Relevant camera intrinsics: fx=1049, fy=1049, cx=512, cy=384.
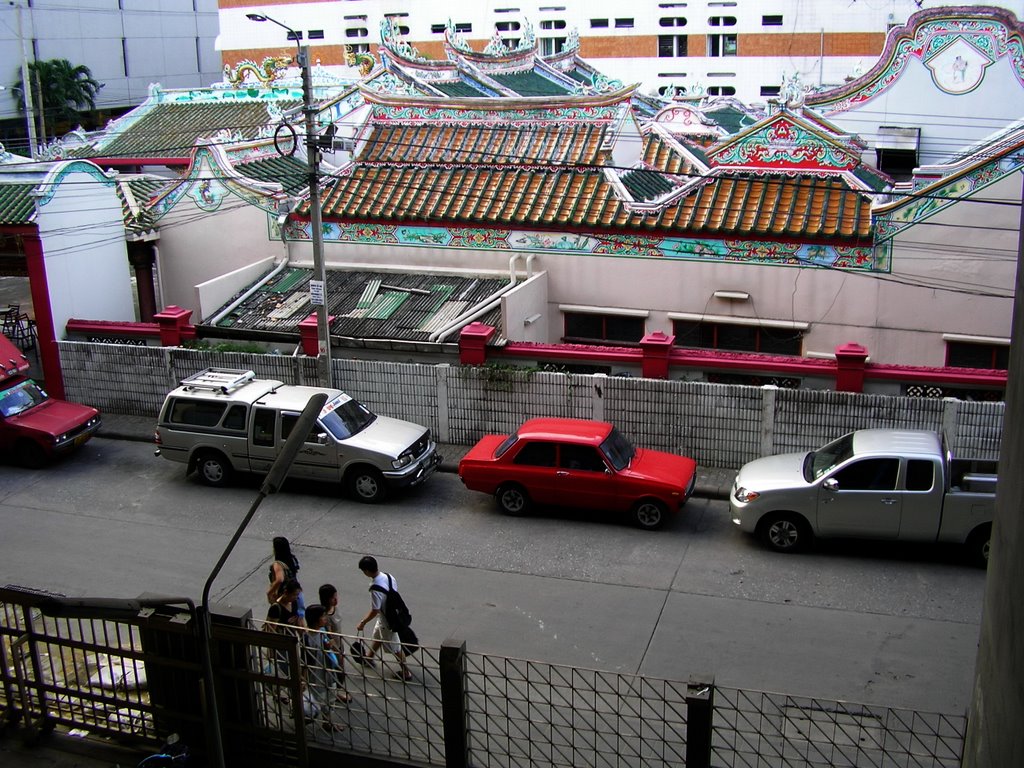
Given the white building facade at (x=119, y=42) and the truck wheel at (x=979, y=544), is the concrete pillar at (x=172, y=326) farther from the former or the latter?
the white building facade at (x=119, y=42)

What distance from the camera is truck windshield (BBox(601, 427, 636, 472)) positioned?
1425 cm

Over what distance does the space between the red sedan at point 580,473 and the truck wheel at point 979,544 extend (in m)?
3.55

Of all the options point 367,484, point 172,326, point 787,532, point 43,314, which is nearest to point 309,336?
point 172,326

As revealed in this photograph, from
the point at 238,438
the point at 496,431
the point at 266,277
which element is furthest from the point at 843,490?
the point at 266,277

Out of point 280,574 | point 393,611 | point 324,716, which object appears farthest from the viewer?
→ point 280,574

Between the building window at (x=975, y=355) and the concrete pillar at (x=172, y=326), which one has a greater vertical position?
the concrete pillar at (x=172, y=326)

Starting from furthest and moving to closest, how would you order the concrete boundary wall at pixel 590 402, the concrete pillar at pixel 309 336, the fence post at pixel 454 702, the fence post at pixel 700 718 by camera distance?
the concrete pillar at pixel 309 336, the concrete boundary wall at pixel 590 402, the fence post at pixel 454 702, the fence post at pixel 700 718

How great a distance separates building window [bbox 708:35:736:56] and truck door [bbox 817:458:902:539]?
45888mm

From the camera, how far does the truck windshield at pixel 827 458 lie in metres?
13.3

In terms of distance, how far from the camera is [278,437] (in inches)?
606

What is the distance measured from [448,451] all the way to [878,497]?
7.14 metres

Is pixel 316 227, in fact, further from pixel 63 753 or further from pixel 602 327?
pixel 63 753

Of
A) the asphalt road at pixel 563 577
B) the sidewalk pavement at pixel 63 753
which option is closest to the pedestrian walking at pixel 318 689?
the sidewalk pavement at pixel 63 753

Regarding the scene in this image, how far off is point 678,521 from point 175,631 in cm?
789
